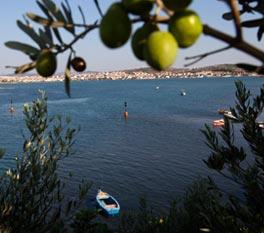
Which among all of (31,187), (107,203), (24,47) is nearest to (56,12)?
(24,47)

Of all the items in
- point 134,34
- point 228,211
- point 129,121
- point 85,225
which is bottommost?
point 129,121

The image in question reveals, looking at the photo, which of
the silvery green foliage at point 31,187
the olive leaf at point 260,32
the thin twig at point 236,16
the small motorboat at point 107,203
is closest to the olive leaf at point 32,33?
the thin twig at point 236,16

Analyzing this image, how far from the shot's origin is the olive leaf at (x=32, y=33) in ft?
5.19

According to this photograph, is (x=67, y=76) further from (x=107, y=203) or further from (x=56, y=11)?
(x=107, y=203)

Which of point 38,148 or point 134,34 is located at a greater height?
point 134,34

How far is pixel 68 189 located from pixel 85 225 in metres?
27.1

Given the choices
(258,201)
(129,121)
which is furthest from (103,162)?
(258,201)

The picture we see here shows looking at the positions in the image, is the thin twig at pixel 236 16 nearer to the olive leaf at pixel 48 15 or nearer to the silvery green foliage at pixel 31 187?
the olive leaf at pixel 48 15

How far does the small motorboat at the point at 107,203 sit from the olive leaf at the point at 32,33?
30495 mm

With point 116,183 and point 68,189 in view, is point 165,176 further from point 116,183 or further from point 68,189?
point 68,189

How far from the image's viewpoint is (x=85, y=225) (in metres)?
9.52

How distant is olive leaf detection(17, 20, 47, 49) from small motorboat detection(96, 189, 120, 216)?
3049 cm

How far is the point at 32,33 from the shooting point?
160cm

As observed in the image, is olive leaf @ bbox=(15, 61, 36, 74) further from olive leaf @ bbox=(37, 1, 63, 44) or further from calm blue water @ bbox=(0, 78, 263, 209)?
calm blue water @ bbox=(0, 78, 263, 209)
